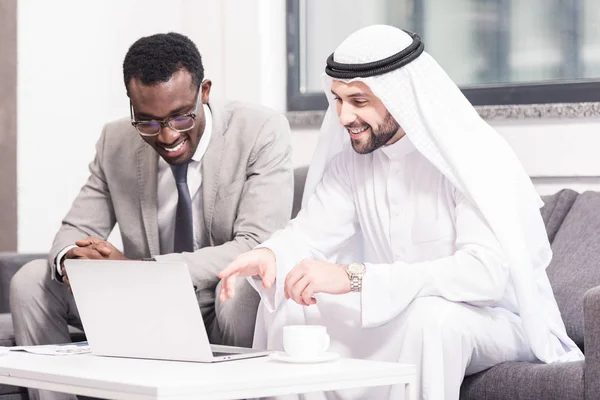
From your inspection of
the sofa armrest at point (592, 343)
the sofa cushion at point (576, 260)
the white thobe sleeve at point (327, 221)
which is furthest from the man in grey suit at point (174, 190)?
the sofa armrest at point (592, 343)

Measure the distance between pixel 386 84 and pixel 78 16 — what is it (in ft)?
6.98

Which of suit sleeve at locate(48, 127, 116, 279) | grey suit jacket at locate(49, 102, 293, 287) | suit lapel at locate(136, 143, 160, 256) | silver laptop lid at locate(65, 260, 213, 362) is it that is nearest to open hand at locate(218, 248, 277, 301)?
silver laptop lid at locate(65, 260, 213, 362)

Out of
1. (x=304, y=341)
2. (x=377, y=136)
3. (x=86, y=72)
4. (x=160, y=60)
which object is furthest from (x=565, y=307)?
(x=86, y=72)

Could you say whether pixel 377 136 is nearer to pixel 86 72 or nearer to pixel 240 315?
pixel 240 315

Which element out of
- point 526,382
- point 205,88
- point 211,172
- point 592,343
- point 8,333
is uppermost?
point 205,88

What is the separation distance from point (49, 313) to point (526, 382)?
1.44 metres

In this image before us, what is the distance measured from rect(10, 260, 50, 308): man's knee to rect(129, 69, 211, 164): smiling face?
0.51m

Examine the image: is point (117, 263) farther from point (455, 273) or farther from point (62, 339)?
point (62, 339)

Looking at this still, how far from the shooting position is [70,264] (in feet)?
7.34

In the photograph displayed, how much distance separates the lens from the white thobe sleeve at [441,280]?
2357mm

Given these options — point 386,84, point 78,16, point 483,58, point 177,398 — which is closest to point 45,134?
point 78,16

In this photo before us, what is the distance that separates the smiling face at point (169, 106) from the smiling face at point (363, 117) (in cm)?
55

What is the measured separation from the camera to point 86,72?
14.3 feet

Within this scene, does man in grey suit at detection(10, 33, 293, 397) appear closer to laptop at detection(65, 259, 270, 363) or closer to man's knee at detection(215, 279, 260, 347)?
man's knee at detection(215, 279, 260, 347)
